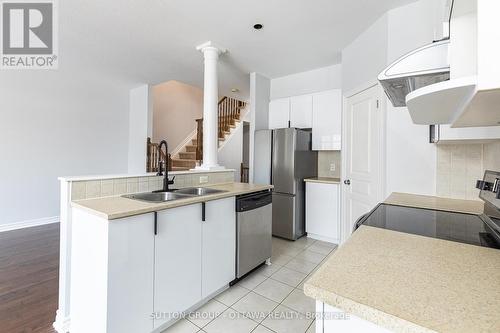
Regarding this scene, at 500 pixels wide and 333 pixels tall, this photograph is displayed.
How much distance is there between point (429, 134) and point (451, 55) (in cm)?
152

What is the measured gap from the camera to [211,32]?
107 inches

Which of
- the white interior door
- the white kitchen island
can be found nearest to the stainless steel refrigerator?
the white interior door

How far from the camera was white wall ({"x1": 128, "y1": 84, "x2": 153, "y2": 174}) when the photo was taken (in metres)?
4.86

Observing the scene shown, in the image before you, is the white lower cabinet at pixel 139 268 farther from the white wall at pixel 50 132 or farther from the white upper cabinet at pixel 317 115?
the white wall at pixel 50 132

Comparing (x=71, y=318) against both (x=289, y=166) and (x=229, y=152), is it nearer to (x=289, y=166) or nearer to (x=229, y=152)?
(x=289, y=166)

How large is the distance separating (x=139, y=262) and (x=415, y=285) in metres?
1.42

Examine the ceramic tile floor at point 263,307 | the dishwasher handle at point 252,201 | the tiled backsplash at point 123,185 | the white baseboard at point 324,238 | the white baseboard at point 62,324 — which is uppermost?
the tiled backsplash at point 123,185

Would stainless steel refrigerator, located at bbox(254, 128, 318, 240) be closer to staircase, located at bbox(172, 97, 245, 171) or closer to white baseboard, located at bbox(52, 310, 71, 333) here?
staircase, located at bbox(172, 97, 245, 171)

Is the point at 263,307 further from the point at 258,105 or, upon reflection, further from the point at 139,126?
the point at 139,126

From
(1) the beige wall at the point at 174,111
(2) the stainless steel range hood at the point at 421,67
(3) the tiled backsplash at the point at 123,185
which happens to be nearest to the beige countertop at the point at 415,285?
(2) the stainless steel range hood at the point at 421,67

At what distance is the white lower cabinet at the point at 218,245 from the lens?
1888 mm

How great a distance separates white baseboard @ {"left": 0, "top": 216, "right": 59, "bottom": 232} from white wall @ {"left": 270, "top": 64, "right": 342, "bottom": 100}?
450 centimetres

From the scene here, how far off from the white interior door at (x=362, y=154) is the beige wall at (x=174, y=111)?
16.1 ft

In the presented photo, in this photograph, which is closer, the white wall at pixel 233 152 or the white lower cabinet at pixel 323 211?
the white lower cabinet at pixel 323 211
